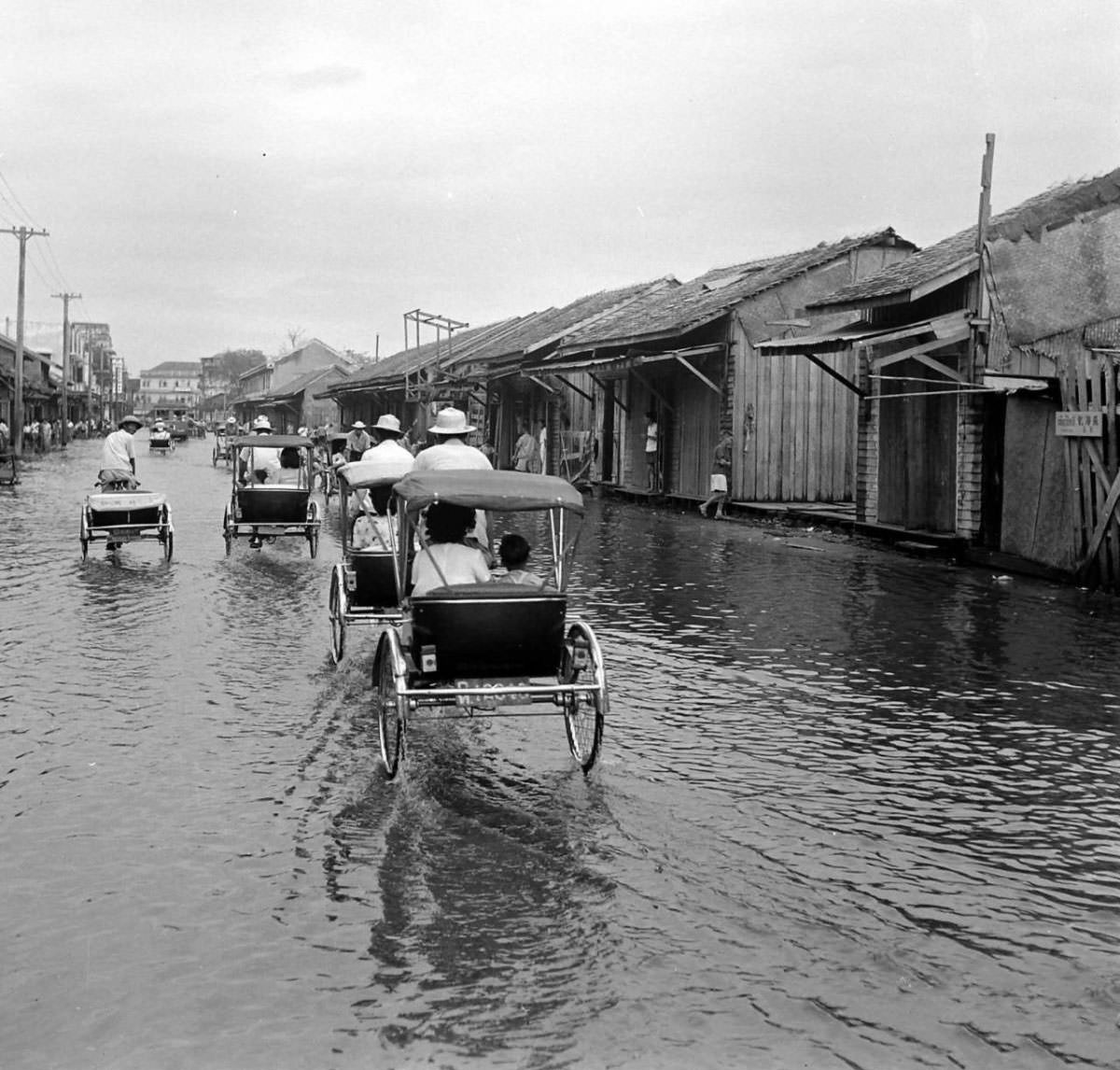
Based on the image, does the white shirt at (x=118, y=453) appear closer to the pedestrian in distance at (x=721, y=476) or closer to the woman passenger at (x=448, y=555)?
the woman passenger at (x=448, y=555)

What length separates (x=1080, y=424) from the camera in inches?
557

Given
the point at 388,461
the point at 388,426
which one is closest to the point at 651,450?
the point at 388,426

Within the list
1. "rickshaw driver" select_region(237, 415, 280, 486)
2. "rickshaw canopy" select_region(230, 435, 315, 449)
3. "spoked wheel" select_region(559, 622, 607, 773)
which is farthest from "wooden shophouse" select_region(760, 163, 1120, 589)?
"spoked wheel" select_region(559, 622, 607, 773)

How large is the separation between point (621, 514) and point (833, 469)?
13.4ft

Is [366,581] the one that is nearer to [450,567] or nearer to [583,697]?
[450,567]

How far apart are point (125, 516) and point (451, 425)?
7094mm

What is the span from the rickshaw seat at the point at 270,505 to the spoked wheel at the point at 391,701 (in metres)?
9.69

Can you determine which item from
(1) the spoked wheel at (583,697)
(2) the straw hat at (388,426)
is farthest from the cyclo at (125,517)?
(1) the spoked wheel at (583,697)

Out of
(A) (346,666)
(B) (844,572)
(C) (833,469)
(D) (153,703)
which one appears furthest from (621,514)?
(D) (153,703)

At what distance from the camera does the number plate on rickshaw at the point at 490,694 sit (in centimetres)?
630

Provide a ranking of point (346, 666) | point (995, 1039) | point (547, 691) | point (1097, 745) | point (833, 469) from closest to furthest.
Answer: point (995, 1039), point (547, 691), point (1097, 745), point (346, 666), point (833, 469)

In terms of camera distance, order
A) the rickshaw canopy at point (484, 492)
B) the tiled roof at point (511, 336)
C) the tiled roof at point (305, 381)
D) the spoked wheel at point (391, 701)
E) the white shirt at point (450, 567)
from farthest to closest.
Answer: the tiled roof at point (305, 381), the tiled roof at point (511, 336), the white shirt at point (450, 567), the rickshaw canopy at point (484, 492), the spoked wheel at point (391, 701)

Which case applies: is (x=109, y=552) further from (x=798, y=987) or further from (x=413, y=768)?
(x=798, y=987)

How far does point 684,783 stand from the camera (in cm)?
646
